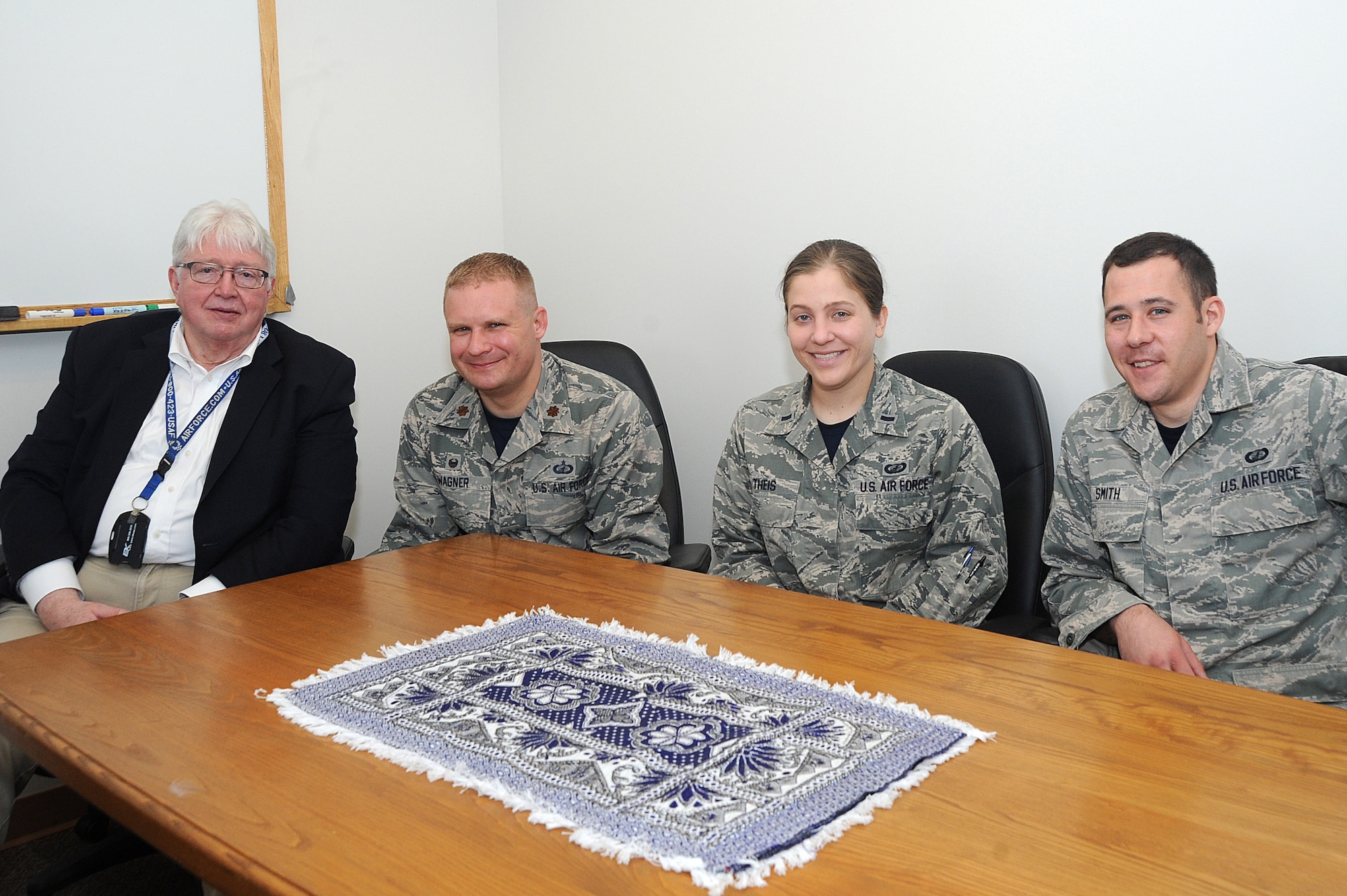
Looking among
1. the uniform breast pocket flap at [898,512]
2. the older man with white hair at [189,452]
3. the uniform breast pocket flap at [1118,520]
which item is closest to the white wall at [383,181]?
the older man with white hair at [189,452]

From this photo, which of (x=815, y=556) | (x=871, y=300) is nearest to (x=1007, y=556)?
(x=815, y=556)

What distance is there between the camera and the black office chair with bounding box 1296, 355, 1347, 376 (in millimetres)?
1791

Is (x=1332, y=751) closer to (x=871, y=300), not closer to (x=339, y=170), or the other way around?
(x=871, y=300)

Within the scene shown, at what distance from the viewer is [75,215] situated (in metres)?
2.64

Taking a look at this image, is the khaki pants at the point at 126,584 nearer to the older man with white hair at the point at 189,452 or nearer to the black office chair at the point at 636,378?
the older man with white hair at the point at 189,452

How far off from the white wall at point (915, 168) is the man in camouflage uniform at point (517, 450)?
0.77 m

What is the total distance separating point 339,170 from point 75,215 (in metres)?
0.87

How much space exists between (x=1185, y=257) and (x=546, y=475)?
144 cm

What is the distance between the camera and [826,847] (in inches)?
34.6

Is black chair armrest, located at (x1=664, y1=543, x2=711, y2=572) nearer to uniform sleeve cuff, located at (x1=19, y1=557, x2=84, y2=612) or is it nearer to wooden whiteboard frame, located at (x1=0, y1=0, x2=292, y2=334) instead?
uniform sleeve cuff, located at (x1=19, y1=557, x2=84, y2=612)

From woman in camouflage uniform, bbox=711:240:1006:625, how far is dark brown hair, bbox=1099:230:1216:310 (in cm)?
46

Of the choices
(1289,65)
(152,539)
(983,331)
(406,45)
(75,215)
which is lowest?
(152,539)

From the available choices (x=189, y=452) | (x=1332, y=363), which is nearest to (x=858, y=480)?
(x=1332, y=363)

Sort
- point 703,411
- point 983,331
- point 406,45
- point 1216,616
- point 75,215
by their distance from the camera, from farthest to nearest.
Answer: point 406,45
point 703,411
point 75,215
point 983,331
point 1216,616
